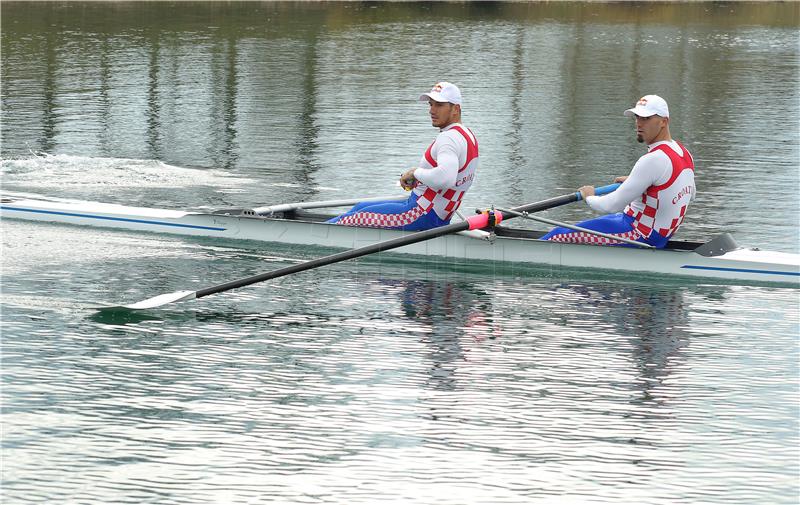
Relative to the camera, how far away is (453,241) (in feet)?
42.7

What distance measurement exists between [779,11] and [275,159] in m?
39.9

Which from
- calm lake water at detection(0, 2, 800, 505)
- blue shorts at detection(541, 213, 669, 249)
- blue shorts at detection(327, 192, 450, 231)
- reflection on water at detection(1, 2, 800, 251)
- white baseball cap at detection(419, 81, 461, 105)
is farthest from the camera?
reflection on water at detection(1, 2, 800, 251)

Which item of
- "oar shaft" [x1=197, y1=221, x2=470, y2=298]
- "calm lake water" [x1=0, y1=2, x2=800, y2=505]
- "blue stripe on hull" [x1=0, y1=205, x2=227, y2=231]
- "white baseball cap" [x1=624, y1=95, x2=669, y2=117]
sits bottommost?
"calm lake water" [x1=0, y1=2, x2=800, y2=505]

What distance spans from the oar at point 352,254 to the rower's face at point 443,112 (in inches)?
37.6

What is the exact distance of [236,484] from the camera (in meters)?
7.59

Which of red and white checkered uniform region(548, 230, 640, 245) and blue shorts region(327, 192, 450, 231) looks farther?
blue shorts region(327, 192, 450, 231)

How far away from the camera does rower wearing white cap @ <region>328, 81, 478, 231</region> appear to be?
40.4 ft

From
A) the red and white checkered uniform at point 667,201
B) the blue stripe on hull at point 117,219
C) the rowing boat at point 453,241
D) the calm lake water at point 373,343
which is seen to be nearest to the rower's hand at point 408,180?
the rowing boat at point 453,241

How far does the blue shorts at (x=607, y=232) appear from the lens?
40.4 feet

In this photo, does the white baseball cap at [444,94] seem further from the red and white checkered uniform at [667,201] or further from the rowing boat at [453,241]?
the red and white checkered uniform at [667,201]

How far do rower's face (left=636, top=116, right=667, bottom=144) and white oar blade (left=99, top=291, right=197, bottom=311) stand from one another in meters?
4.20

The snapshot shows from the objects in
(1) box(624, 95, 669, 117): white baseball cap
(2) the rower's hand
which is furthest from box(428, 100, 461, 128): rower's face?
(1) box(624, 95, 669, 117): white baseball cap

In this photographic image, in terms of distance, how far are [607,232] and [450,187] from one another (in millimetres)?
1558

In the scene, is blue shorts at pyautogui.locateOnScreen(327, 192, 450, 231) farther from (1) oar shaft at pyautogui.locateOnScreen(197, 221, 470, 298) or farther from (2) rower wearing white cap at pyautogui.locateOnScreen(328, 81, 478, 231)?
(1) oar shaft at pyautogui.locateOnScreen(197, 221, 470, 298)
